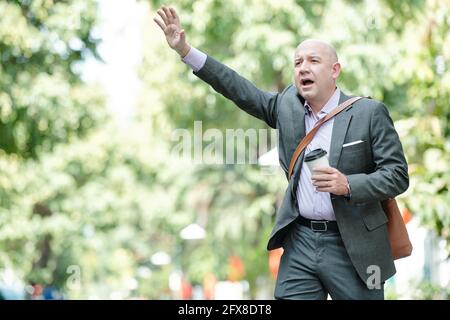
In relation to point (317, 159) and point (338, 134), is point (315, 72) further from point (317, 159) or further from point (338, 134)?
point (317, 159)

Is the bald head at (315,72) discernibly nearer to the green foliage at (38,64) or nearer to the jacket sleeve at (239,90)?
the jacket sleeve at (239,90)

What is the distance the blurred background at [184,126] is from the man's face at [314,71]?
4.56 metres

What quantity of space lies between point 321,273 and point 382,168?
554 mm

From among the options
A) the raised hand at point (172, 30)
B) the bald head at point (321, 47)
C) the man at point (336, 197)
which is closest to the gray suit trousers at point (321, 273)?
the man at point (336, 197)

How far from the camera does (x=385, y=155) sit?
Result: 519 centimetres

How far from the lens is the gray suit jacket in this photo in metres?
5.14

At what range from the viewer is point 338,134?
5.27 m

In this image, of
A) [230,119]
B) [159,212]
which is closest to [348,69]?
[230,119]

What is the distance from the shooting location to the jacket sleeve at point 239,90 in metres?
5.57

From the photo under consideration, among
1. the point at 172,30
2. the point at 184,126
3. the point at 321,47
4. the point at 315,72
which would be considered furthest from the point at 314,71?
the point at 184,126
